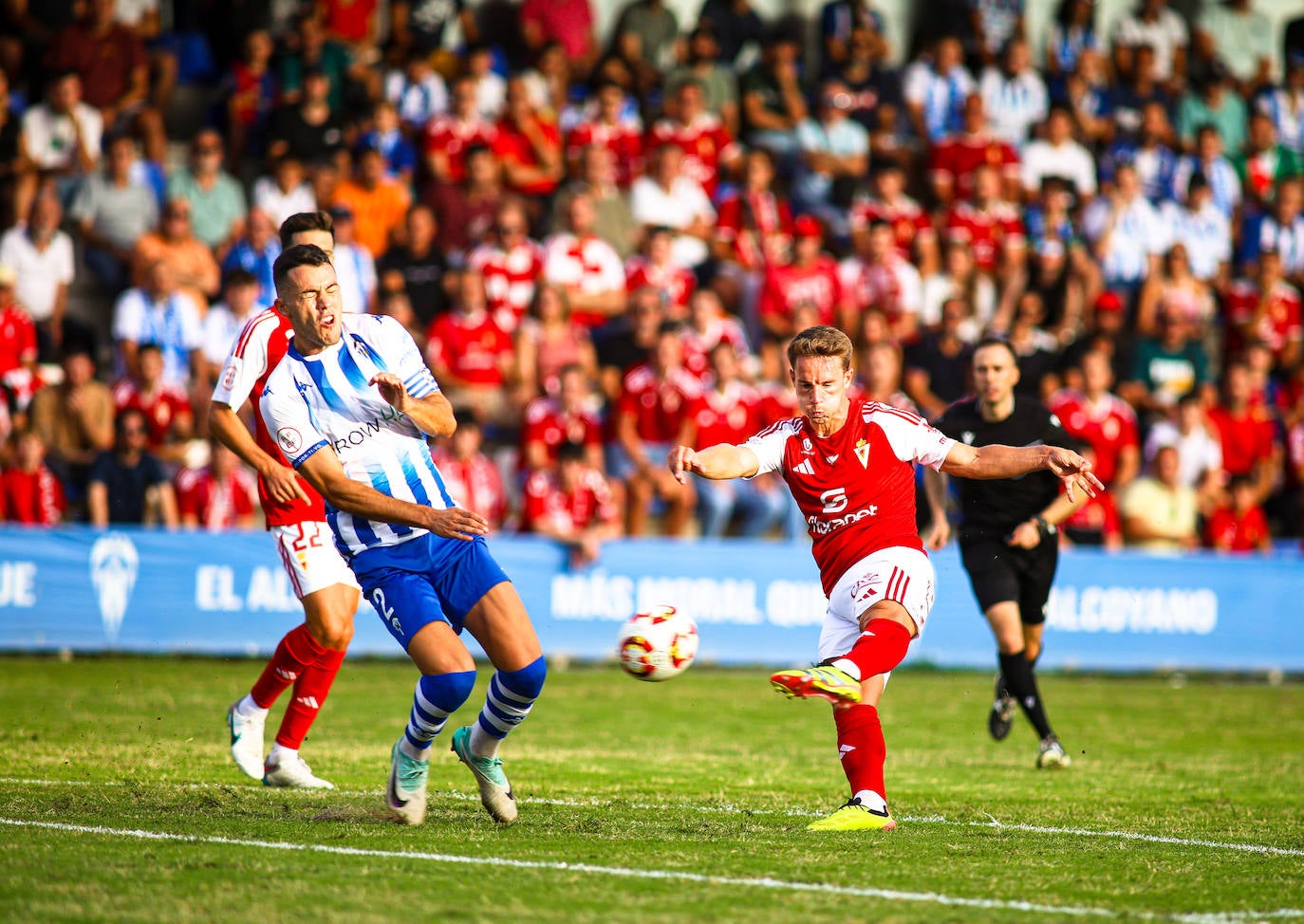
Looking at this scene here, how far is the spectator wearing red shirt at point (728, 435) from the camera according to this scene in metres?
16.0

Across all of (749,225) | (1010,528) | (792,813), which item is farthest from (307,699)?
(749,225)

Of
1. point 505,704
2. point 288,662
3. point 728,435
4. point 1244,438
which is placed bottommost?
point 288,662

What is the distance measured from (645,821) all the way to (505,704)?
0.83 m

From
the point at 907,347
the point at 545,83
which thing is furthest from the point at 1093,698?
the point at 545,83

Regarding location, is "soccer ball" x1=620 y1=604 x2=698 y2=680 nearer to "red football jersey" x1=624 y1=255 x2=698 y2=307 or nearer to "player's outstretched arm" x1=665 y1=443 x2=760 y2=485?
"player's outstretched arm" x1=665 y1=443 x2=760 y2=485

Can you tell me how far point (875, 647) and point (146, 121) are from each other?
12.9 m

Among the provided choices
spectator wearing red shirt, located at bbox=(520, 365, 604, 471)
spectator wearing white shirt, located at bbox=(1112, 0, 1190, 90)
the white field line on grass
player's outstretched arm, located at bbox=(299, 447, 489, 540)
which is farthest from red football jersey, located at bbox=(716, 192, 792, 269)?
the white field line on grass

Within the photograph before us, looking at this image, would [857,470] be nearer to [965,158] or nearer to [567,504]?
[567,504]

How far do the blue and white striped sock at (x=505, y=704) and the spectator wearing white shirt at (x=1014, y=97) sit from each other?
16.2m

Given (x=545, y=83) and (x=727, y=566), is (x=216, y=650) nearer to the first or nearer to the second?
(x=727, y=566)

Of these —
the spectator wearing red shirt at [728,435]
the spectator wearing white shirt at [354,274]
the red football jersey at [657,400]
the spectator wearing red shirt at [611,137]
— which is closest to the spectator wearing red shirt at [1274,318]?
the spectator wearing red shirt at [728,435]

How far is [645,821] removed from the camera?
6973 mm

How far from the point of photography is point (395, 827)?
666 cm

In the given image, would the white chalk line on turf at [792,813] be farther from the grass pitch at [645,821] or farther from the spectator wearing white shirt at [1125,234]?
the spectator wearing white shirt at [1125,234]
